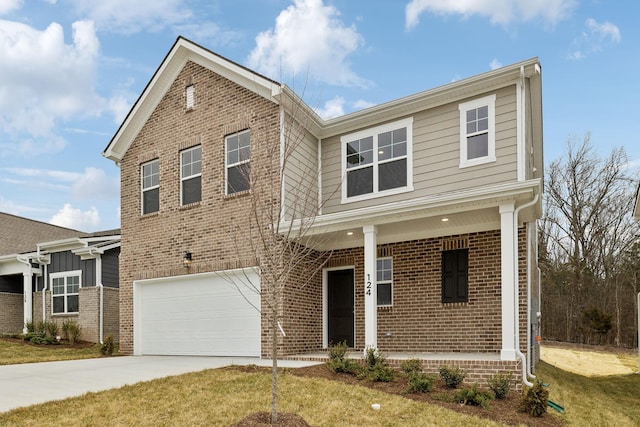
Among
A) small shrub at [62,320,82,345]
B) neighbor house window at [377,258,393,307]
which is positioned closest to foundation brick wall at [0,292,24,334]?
small shrub at [62,320,82,345]

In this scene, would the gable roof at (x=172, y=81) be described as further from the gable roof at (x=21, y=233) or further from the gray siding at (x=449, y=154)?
the gable roof at (x=21, y=233)

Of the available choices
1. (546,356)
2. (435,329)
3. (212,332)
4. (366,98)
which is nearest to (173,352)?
(212,332)

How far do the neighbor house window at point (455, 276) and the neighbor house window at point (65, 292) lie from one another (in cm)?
1369

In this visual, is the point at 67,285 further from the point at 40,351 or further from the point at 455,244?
the point at 455,244

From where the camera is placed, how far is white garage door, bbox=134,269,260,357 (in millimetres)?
11320

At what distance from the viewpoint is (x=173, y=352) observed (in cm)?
1255

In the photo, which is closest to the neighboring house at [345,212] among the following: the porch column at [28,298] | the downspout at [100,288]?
the downspout at [100,288]

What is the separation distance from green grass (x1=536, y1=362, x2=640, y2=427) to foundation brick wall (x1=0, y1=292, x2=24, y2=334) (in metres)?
20.6

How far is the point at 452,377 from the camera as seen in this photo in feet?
25.2

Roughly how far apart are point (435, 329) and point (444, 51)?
8.54m

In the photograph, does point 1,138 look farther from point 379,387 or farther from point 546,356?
point 546,356

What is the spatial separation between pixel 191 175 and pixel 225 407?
7.61 metres

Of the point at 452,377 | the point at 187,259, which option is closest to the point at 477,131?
the point at 452,377

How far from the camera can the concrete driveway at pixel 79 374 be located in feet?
23.2
